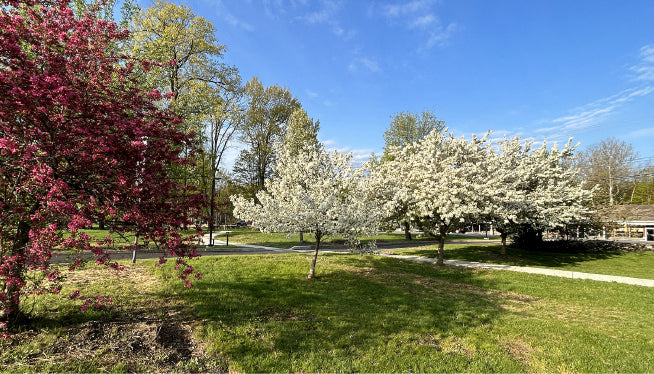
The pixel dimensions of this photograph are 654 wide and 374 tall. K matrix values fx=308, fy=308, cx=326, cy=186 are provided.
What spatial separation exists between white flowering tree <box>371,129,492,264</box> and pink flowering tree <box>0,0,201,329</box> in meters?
10.3

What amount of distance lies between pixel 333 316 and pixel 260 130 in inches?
1181

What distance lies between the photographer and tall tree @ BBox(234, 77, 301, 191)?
3416 centimetres

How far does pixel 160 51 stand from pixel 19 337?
40.7 feet

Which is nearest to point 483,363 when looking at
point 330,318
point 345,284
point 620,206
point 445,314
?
point 445,314

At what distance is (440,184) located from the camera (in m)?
15.1

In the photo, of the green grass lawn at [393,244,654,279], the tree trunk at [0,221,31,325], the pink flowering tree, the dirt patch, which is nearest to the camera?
the pink flowering tree

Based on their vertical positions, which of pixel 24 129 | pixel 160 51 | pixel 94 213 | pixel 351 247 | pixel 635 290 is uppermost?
pixel 160 51

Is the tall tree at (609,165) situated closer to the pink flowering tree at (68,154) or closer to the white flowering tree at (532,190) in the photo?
the white flowering tree at (532,190)

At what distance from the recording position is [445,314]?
319 inches

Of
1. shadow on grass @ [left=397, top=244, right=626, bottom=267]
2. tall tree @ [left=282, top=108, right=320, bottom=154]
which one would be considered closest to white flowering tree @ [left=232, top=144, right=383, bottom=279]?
shadow on grass @ [left=397, top=244, right=626, bottom=267]

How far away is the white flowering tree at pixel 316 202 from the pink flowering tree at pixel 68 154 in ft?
16.7

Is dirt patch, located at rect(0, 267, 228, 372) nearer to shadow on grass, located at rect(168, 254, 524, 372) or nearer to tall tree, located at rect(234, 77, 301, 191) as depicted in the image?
shadow on grass, located at rect(168, 254, 524, 372)

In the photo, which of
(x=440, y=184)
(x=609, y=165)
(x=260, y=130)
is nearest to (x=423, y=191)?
(x=440, y=184)

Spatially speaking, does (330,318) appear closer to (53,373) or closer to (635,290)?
(53,373)
